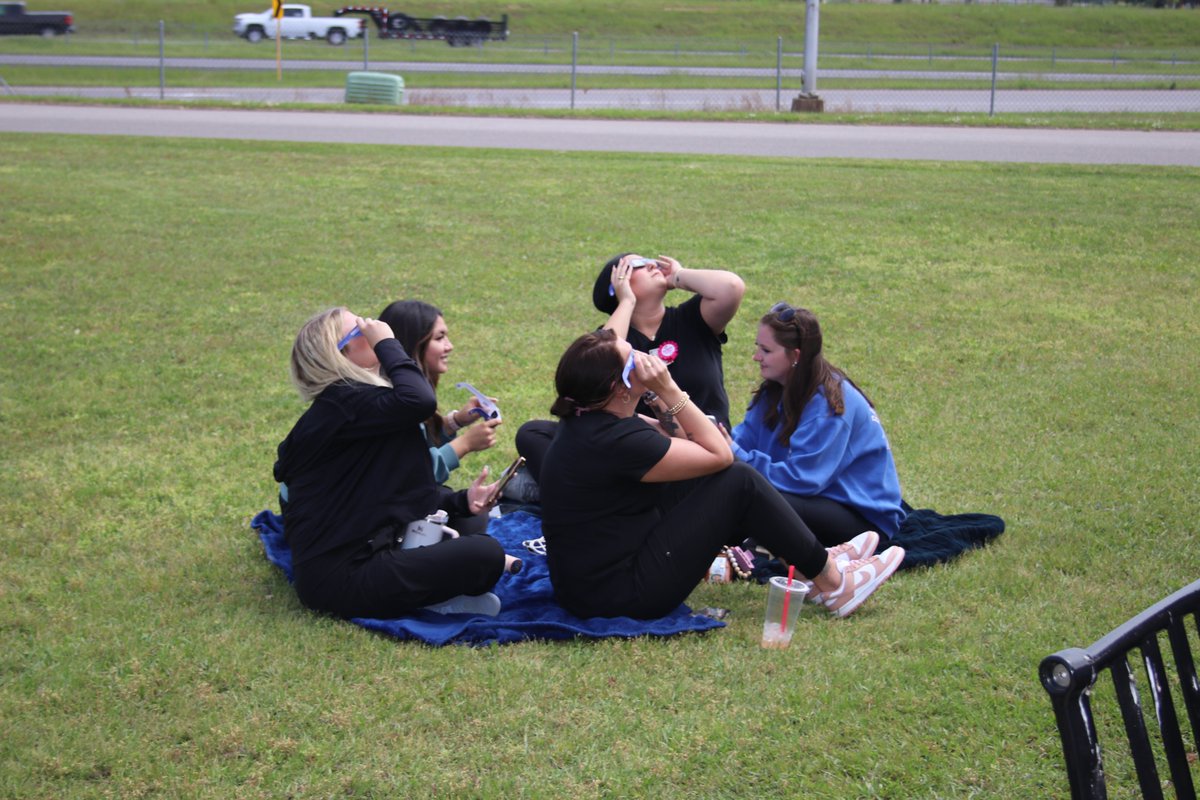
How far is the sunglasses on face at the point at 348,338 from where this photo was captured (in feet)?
15.4

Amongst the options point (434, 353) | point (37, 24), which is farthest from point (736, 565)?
point (37, 24)

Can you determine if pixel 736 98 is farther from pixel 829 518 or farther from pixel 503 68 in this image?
pixel 829 518

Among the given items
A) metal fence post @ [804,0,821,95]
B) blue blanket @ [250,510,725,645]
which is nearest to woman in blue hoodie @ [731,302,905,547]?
blue blanket @ [250,510,725,645]

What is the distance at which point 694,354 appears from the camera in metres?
5.72

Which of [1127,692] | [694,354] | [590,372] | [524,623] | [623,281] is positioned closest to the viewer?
[1127,692]

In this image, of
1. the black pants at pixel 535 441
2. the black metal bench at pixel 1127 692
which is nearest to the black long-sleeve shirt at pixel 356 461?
the black pants at pixel 535 441

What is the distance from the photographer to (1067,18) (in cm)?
4550

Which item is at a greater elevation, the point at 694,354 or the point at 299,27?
the point at 299,27

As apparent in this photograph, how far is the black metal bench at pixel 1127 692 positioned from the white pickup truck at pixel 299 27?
44.0 metres

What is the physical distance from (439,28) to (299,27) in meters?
4.99

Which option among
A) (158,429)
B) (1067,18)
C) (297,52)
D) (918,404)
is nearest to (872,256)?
(918,404)

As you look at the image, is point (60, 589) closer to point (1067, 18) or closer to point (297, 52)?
point (297, 52)

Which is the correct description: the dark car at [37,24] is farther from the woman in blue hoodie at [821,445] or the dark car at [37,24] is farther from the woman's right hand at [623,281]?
the woman in blue hoodie at [821,445]

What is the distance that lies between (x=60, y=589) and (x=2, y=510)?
114 centimetres
